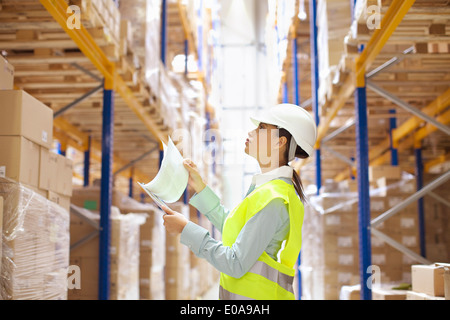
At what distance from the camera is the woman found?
1953mm

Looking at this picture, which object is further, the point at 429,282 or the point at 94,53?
the point at 94,53

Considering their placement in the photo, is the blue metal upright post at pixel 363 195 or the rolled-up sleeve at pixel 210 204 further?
the blue metal upright post at pixel 363 195

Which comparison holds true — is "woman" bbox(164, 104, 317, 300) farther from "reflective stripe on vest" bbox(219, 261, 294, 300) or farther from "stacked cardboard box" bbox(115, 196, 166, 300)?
"stacked cardboard box" bbox(115, 196, 166, 300)

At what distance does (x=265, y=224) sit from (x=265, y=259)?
0.47 feet

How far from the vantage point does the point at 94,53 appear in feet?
17.0

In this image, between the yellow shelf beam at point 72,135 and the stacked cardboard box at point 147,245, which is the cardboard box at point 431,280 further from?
the yellow shelf beam at point 72,135

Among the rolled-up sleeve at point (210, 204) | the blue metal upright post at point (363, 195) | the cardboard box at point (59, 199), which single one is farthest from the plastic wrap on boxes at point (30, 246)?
the blue metal upright post at point (363, 195)

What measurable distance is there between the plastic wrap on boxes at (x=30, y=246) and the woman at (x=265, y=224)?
1487 mm

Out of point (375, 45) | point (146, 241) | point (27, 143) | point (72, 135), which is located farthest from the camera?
point (72, 135)

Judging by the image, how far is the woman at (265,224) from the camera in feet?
6.41

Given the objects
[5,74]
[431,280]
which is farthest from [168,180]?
[431,280]

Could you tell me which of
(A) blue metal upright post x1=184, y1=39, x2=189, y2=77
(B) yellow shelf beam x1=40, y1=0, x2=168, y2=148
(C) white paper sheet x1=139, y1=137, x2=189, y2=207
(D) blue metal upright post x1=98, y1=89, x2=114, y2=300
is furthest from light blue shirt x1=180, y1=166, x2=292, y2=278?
(A) blue metal upright post x1=184, y1=39, x2=189, y2=77

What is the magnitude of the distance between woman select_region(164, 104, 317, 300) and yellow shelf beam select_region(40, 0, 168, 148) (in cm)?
246

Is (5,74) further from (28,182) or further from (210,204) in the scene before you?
(210,204)
